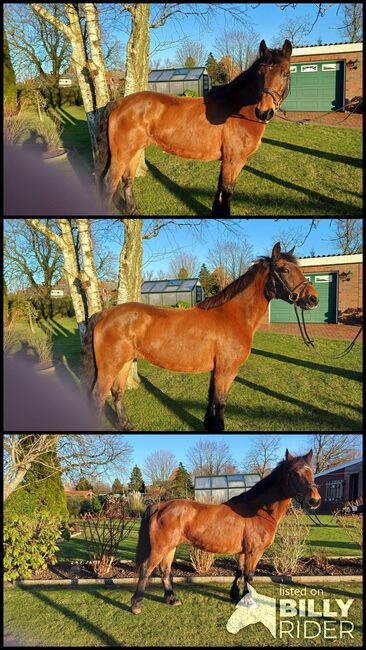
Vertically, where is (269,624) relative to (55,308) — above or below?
below

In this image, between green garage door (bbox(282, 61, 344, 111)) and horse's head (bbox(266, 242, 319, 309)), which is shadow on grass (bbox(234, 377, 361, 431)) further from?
green garage door (bbox(282, 61, 344, 111))

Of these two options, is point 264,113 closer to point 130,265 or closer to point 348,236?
point 348,236

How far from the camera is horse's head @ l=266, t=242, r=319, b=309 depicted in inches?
120

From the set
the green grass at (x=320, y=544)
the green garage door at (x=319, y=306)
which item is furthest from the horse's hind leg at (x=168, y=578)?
the green garage door at (x=319, y=306)

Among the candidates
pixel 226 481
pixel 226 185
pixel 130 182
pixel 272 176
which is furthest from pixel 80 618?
pixel 272 176

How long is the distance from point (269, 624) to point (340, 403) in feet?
5.75

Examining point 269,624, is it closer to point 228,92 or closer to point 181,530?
point 181,530

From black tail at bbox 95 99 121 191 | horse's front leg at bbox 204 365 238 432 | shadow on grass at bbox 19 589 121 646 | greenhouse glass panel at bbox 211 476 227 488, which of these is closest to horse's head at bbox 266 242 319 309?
horse's front leg at bbox 204 365 238 432

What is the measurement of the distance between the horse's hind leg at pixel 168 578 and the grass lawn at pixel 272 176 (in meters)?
2.59

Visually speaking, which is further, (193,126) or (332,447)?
(332,447)

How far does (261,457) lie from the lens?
3.51 meters

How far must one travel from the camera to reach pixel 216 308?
320 centimetres

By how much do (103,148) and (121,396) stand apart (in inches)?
70.2

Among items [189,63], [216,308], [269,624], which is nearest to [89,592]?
[269,624]
